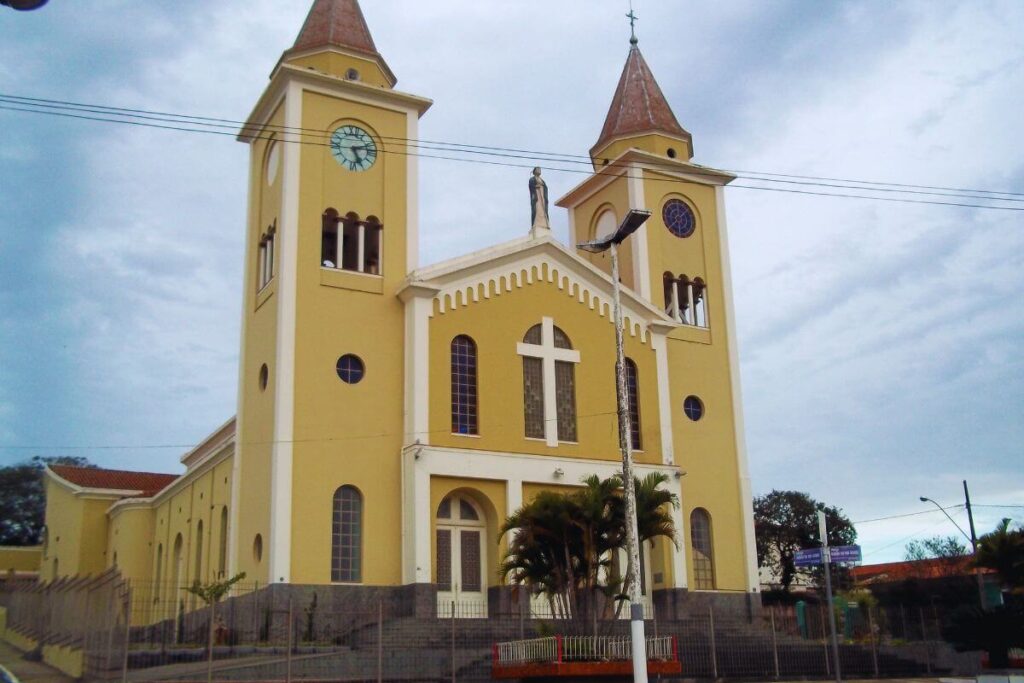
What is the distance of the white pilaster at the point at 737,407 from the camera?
34781 millimetres

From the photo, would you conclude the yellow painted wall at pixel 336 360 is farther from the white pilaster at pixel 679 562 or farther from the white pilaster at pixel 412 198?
the white pilaster at pixel 679 562

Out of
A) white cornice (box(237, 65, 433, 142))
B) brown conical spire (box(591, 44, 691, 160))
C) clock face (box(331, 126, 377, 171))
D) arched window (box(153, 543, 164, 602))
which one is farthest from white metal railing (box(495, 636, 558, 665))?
arched window (box(153, 543, 164, 602))

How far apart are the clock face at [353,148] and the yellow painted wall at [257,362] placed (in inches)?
63.2

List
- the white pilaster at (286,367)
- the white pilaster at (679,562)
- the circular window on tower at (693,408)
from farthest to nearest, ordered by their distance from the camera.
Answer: the circular window on tower at (693,408) → the white pilaster at (679,562) → the white pilaster at (286,367)

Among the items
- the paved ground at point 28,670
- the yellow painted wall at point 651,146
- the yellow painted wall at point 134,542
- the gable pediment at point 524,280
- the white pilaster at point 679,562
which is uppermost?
the yellow painted wall at point 651,146

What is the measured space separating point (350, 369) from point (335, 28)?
11026 mm

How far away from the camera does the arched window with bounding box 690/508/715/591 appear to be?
33828 mm

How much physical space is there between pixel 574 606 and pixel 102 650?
9427 millimetres

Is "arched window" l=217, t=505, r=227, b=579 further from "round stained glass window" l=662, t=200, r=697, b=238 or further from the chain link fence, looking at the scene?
"round stained glass window" l=662, t=200, r=697, b=238

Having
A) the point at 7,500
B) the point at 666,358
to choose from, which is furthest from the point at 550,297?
the point at 7,500

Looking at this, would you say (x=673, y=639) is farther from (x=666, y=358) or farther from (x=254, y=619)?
(x=666, y=358)

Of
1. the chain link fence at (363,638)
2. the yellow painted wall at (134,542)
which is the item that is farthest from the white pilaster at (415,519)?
the yellow painted wall at (134,542)

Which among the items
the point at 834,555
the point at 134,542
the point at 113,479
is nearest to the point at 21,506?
the point at 113,479

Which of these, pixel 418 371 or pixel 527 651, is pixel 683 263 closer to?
pixel 418 371
